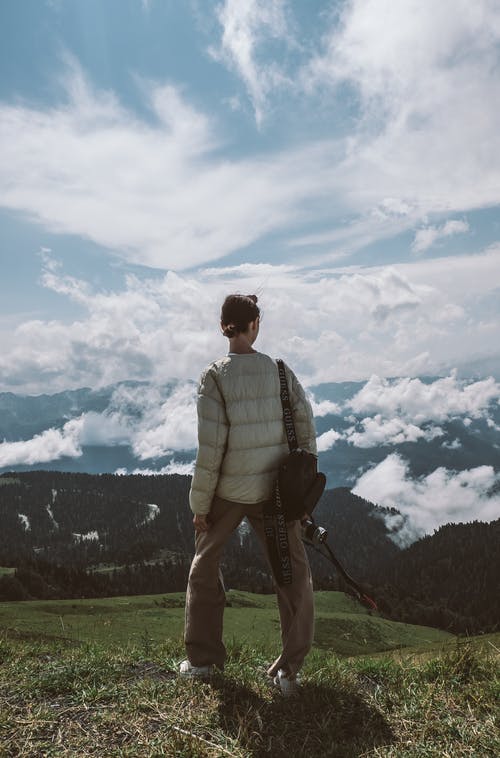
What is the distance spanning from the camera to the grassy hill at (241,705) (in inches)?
202

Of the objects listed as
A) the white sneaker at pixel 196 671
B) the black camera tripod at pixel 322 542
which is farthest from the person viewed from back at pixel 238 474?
the black camera tripod at pixel 322 542

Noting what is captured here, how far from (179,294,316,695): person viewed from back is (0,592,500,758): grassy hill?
543 millimetres

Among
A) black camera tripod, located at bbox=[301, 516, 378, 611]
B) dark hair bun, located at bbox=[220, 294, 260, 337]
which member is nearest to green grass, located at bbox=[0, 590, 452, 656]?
black camera tripod, located at bbox=[301, 516, 378, 611]

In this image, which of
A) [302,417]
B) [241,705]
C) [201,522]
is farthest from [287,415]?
[241,705]

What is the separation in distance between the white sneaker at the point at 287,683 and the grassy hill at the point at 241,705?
0.10 metres

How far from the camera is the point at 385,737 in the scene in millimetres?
5465

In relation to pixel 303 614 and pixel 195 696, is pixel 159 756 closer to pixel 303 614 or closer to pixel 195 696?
pixel 195 696

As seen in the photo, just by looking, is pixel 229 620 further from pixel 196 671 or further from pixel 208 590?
pixel 208 590

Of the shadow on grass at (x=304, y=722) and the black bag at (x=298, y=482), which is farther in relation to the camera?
the black bag at (x=298, y=482)

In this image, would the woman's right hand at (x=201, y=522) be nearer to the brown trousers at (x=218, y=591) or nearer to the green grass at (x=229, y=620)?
the brown trousers at (x=218, y=591)

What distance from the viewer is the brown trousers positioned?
22.1 ft

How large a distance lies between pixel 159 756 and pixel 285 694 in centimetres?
196

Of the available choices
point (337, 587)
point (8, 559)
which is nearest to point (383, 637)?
point (337, 587)

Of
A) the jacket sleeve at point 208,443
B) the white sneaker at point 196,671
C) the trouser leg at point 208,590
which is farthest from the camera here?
the trouser leg at point 208,590
